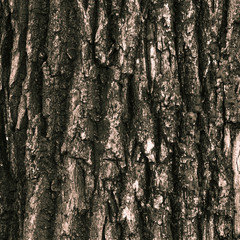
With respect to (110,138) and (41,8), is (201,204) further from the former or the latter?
(41,8)

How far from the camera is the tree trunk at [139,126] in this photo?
1872mm

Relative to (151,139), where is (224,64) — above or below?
above

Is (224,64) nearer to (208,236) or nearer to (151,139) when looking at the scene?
(151,139)

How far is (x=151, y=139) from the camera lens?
1879 mm

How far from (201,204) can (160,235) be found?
0.83 ft

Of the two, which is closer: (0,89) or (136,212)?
(136,212)

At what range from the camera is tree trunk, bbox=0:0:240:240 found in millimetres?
1872

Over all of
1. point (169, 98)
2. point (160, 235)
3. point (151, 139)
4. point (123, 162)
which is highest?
point (169, 98)

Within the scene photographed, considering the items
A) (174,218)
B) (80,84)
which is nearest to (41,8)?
(80,84)

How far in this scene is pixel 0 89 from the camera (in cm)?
204

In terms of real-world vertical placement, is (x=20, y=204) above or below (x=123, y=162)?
below

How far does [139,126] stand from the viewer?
1.88 m

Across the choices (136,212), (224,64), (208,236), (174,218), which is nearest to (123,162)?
(136,212)

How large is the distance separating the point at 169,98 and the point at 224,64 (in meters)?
0.33
